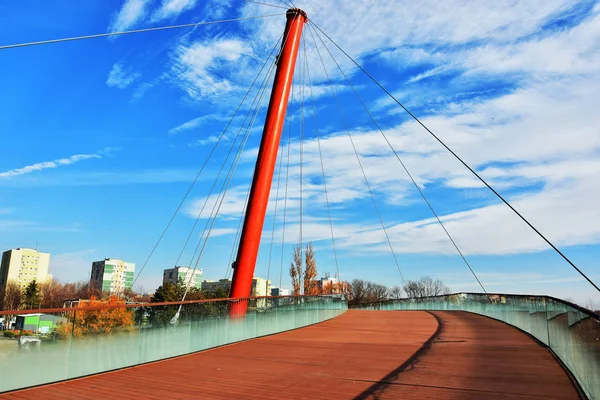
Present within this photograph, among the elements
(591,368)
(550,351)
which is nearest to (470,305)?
(550,351)

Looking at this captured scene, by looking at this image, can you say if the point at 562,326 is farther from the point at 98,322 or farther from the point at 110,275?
the point at 110,275

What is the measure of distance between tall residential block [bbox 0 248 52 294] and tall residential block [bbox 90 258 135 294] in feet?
47.2

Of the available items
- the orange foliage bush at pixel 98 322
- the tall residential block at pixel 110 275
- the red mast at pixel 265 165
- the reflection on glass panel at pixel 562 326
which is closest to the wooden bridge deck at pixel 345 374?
the reflection on glass panel at pixel 562 326

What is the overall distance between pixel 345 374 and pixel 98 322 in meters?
4.58

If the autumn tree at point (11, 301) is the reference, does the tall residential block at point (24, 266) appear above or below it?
above

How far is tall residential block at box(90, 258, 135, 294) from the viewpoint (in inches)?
5507

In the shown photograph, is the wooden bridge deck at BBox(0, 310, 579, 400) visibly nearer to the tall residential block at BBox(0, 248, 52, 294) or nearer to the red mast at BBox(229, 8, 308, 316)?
the red mast at BBox(229, 8, 308, 316)

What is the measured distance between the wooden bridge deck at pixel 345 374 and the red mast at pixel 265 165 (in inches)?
194

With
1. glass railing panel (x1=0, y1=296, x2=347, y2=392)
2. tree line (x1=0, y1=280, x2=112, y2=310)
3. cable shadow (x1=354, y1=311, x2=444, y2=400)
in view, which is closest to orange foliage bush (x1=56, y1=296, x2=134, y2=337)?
glass railing panel (x1=0, y1=296, x2=347, y2=392)

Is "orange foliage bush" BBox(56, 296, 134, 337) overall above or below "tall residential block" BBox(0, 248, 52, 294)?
below

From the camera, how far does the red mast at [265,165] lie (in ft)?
54.4

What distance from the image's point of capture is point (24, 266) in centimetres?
13588

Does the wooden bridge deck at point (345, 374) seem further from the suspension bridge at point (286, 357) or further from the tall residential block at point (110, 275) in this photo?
the tall residential block at point (110, 275)

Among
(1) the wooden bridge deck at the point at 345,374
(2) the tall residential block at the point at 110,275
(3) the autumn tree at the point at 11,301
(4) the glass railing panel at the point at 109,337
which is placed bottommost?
(3) the autumn tree at the point at 11,301
